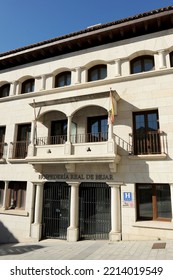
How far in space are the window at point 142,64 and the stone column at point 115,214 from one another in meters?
6.45

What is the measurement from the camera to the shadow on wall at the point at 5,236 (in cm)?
1240

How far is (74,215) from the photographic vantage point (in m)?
10.9

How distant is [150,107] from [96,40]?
543 centimetres

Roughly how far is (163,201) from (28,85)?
444 inches

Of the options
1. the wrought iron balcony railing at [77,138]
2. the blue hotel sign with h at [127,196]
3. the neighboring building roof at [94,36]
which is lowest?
the blue hotel sign with h at [127,196]

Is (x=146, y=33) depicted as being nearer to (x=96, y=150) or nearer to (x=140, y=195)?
(x=96, y=150)

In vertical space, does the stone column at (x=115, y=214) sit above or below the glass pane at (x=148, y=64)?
below

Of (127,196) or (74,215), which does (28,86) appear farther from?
(127,196)

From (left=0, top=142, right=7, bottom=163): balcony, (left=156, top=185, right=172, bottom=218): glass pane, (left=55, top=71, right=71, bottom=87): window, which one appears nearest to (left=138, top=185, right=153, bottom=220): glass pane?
(left=156, top=185, right=172, bottom=218): glass pane

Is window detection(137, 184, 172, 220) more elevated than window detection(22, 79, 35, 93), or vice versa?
window detection(22, 79, 35, 93)

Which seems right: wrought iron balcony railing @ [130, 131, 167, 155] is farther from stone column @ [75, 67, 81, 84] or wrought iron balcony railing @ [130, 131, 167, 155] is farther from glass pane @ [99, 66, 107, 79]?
stone column @ [75, 67, 81, 84]

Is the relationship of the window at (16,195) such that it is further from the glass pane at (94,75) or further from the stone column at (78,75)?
the glass pane at (94,75)

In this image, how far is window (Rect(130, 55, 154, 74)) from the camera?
457 inches

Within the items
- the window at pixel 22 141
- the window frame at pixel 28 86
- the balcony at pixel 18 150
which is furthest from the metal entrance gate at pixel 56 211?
the window frame at pixel 28 86
